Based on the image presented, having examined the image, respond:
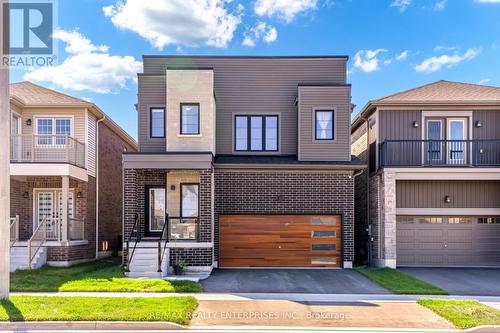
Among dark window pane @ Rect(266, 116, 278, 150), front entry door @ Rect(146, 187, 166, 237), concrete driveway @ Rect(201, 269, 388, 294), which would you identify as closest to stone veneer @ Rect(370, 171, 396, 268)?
concrete driveway @ Rect(201, 269, 388, 294)

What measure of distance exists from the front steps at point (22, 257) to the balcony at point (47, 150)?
3341 millimetres

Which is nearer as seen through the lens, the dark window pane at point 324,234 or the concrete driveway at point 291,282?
the concrete driveway at point 291,282

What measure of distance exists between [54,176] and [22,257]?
3372 millimetres

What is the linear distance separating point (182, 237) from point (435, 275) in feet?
29.2

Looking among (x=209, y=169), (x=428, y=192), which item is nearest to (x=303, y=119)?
(x=209, y=169)

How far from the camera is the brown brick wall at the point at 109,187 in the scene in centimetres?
1815

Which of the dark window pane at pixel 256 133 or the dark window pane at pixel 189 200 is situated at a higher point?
the dark window pane at pixel 256 133

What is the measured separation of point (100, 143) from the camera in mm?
18078

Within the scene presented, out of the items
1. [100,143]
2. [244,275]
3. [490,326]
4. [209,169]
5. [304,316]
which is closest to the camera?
[490,326]

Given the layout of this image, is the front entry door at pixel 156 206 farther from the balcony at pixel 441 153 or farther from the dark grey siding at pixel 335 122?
the balcony at pixel 441 153

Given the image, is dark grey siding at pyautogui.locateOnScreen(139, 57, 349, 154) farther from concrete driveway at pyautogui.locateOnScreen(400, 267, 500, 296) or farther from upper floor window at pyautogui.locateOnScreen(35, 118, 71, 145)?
concrete driveway at pyautogui.locateOnScreen(400, 267, 500, 296)

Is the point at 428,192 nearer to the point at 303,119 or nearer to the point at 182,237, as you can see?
the point at 303,119

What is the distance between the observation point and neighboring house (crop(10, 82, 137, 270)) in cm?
1442

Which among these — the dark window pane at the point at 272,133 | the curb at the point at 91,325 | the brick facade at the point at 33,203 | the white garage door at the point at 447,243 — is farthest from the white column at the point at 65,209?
the white garage door at the point at 447,243
